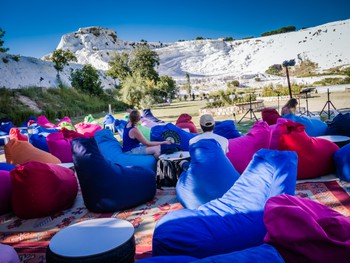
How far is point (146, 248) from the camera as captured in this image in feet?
8.16

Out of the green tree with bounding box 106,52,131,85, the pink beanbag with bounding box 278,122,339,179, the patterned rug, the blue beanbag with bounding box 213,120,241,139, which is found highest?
the green tree with bounding box 106,52,131,85

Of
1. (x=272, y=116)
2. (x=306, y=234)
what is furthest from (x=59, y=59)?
(x=306, y=234)

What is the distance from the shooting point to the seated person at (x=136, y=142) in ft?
15.0

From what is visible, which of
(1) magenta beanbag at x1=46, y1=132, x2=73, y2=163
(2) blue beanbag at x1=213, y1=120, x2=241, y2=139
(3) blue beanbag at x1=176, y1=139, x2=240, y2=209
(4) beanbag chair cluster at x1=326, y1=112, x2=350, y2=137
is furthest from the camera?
(1) magenta beanbag at x1=46, y1=132, x2=73, y2=163

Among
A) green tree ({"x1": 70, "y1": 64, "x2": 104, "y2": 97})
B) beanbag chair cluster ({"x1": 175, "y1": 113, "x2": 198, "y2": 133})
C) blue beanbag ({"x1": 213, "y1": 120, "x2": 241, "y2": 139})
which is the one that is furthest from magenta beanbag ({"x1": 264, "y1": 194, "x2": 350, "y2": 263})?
green tree ({"x1": 70, "y1": 64, "x2": 104, "y2": 97})

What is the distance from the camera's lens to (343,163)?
150 inches

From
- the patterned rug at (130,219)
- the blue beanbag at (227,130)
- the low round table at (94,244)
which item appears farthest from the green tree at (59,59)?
the low round table at (94,244)

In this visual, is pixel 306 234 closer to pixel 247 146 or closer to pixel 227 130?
pixel 247 146

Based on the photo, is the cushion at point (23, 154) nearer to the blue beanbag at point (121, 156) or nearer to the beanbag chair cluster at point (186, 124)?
the blue beanbag at point (121, 156)

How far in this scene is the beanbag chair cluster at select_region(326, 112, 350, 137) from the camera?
5.00m

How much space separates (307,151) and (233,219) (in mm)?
2678

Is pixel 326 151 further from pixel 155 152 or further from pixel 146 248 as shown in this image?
pixel 146 248

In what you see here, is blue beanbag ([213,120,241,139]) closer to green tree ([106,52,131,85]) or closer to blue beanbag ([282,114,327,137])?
blue beanbag ([282,114,327,137])

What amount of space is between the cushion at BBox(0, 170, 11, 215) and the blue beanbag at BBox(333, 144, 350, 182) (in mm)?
4500
